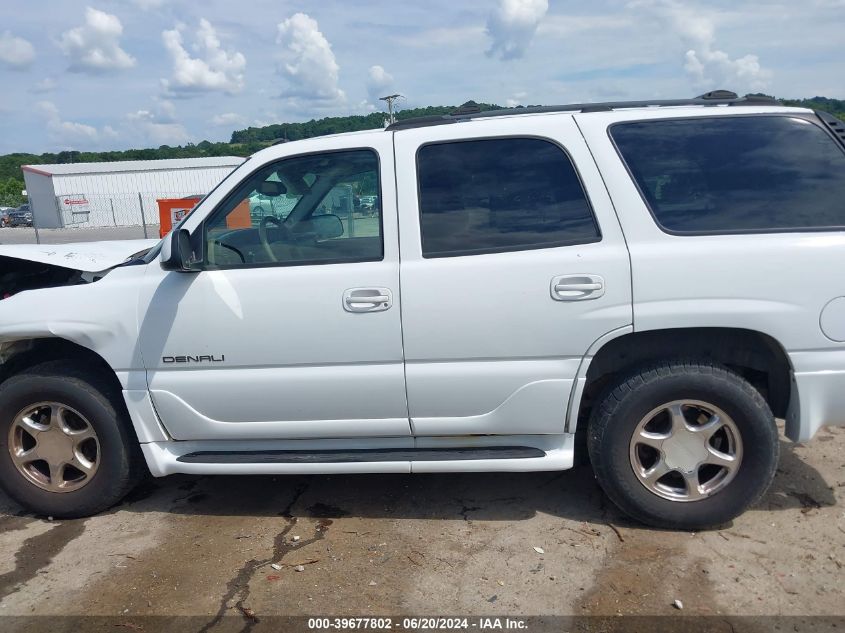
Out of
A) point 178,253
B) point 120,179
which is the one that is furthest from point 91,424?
point 120,179

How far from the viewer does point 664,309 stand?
323 cm

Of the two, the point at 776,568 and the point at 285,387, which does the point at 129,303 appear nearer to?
the point at 285,387

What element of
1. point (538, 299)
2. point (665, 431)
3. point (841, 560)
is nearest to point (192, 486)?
point (538, 299)

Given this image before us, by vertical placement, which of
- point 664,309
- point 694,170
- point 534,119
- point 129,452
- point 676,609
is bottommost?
point 676,609

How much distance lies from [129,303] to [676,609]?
2892 millimetres

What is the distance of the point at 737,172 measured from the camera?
331 centimetres

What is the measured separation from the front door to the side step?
109mm

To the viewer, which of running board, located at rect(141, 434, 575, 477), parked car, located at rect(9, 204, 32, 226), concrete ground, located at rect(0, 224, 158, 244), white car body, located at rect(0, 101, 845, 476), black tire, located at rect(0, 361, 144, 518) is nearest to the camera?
white car body, located at rect(0, 101, 845, 476)

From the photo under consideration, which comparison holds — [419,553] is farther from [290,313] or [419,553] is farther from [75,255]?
[75,255]

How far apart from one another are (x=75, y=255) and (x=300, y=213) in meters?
1.54

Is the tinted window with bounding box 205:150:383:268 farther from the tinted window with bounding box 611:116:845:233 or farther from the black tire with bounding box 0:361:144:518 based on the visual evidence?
the tinted window with bounding box 611:116:845:233

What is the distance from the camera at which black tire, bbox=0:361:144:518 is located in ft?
12.2

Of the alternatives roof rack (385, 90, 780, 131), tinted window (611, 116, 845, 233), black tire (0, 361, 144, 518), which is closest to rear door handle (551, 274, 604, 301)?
tinted window (611, 116, 845, 233)

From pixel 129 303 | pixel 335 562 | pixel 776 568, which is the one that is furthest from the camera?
pixel 129 303
